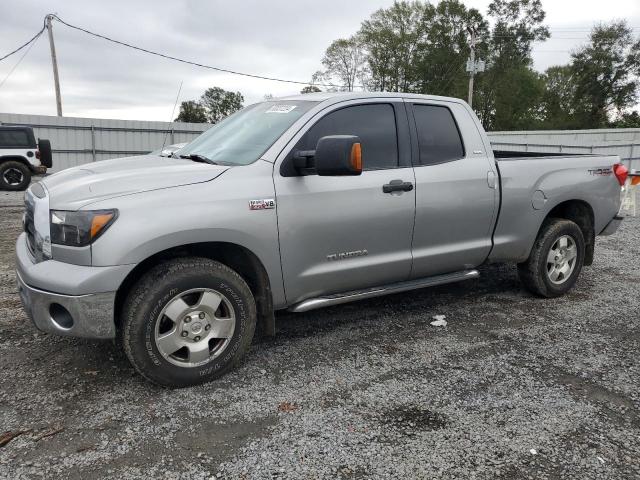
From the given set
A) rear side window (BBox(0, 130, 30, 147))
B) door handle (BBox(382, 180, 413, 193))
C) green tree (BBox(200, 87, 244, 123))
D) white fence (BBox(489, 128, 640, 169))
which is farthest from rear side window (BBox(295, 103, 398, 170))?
green tree (BBox(200, 87, 244, 123))

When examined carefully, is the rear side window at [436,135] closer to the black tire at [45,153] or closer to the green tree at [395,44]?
the black tire at [45,153]

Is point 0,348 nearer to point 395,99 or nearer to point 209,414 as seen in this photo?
point 209,414

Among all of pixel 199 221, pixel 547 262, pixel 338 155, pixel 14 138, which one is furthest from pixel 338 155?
pixel 14 138

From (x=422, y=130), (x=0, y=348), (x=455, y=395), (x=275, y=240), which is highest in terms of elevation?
(x=422, y=130)

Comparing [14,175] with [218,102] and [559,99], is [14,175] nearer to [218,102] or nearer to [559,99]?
[218,102]

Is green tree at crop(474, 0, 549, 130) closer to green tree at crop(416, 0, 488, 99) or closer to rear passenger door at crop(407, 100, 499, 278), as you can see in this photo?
green tree at crop(416, 0, 488, 99)

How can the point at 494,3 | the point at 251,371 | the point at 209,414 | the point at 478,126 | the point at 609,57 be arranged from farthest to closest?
the point at 494,3
the point at 609,57
the point at 478,126
the point at 251,371
the point at 209,414

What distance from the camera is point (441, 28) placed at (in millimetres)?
54688

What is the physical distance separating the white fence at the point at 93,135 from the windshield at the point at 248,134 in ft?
53.0

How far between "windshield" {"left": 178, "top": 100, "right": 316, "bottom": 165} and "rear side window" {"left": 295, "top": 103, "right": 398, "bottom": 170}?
0.66ft

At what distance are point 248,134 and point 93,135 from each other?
18984mm

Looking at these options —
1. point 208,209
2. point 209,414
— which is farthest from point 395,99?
point 209,414

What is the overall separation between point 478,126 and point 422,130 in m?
0.66

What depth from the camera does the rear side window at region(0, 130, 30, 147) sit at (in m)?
14.7
